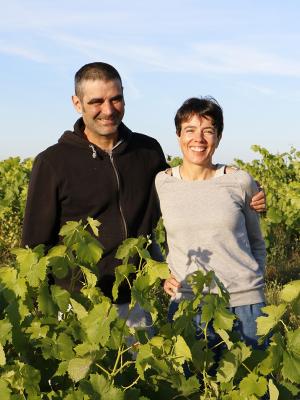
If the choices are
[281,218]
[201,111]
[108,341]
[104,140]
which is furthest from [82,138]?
[281,218]

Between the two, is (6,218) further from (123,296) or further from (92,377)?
(92,377)

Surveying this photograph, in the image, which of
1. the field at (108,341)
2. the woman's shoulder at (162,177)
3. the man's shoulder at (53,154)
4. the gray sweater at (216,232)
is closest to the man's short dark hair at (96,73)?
the man's shoulder at (53,154)

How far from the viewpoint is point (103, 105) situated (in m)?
3.44

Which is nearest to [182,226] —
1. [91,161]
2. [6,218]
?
[91,161]

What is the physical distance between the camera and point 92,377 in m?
2.29

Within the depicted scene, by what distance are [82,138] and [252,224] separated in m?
0.92

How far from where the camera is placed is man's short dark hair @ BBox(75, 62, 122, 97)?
347 centimetres

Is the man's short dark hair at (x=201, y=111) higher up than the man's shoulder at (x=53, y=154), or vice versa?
the man's short dark hair at (x=201, y=111)

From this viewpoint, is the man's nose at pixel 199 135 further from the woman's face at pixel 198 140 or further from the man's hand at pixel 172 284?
the man's hand at pixel 172 284

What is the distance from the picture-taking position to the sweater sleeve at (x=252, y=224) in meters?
3.22

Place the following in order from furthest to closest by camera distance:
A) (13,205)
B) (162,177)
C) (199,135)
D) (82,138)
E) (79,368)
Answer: (13,205) < (82,138) < (162,177) < (199,135) < (79,368)

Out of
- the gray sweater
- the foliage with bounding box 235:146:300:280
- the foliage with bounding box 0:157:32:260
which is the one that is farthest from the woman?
the foliage with bounding box 0:157:32:260

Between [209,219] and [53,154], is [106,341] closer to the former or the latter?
[209,219]

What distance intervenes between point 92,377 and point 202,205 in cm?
107
